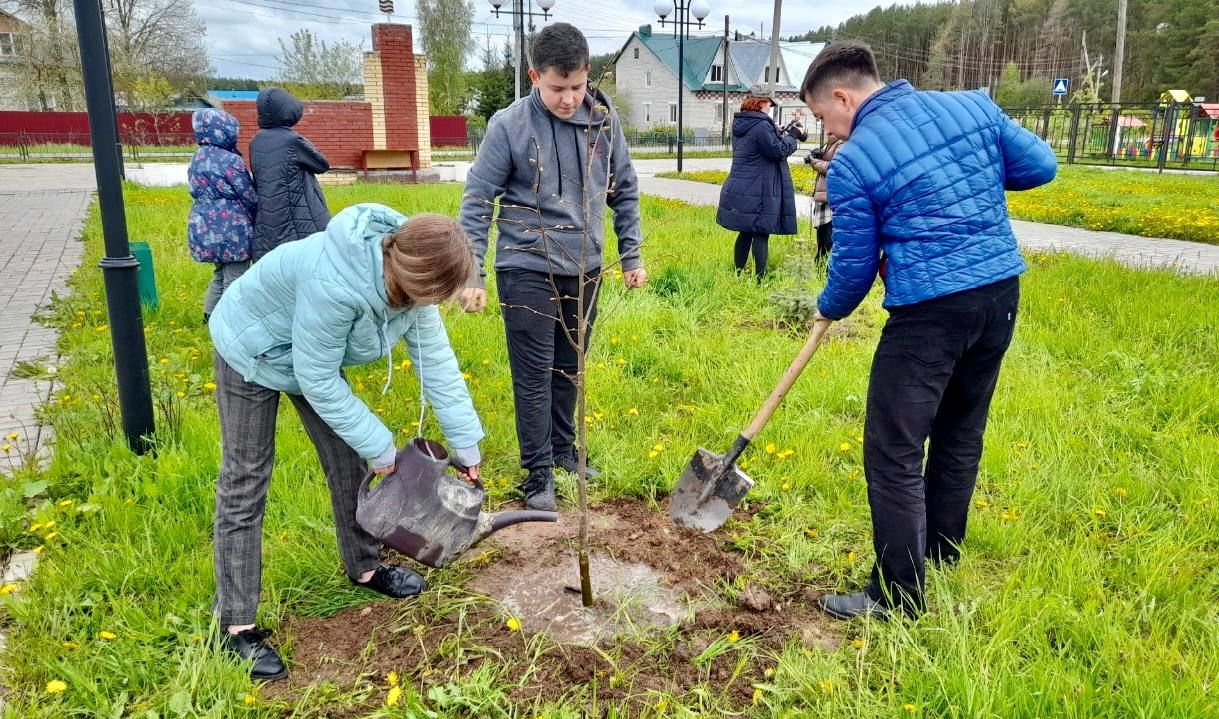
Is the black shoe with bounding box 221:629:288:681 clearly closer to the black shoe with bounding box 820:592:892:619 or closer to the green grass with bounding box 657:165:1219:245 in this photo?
the black shoe with bounding box 820:592:892:619

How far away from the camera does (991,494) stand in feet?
10.8

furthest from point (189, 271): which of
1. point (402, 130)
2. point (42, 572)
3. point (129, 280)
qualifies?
point (402, 130)

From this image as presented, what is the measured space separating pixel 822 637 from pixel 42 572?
8.22 feet

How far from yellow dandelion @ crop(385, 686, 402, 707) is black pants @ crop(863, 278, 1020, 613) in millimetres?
1421

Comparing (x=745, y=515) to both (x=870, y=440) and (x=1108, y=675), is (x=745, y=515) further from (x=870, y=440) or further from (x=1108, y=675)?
(x=1108, y=675)

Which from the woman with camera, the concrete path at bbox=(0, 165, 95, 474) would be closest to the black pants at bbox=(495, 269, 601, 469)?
the concrete path at bbox=(0, 165, 95, 474)

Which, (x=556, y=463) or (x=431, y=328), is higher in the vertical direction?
(x=431, y=328)

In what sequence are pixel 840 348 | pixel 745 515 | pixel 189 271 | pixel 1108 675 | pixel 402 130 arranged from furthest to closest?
pixel 402 130 → pixel 189 271 → pixel 840 348 → pixel 745 515 → pixel 1108 675

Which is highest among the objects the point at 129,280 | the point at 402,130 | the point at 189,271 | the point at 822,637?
the point at 402,130

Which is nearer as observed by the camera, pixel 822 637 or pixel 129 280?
pixel 822 637

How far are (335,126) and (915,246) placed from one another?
16.2 meters

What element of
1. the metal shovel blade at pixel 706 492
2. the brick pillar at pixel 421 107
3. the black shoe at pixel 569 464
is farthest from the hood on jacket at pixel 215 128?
the brick pillar at pixel 421 107

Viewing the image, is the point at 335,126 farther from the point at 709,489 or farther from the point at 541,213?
the point at 709,489

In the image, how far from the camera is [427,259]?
1.88 m
